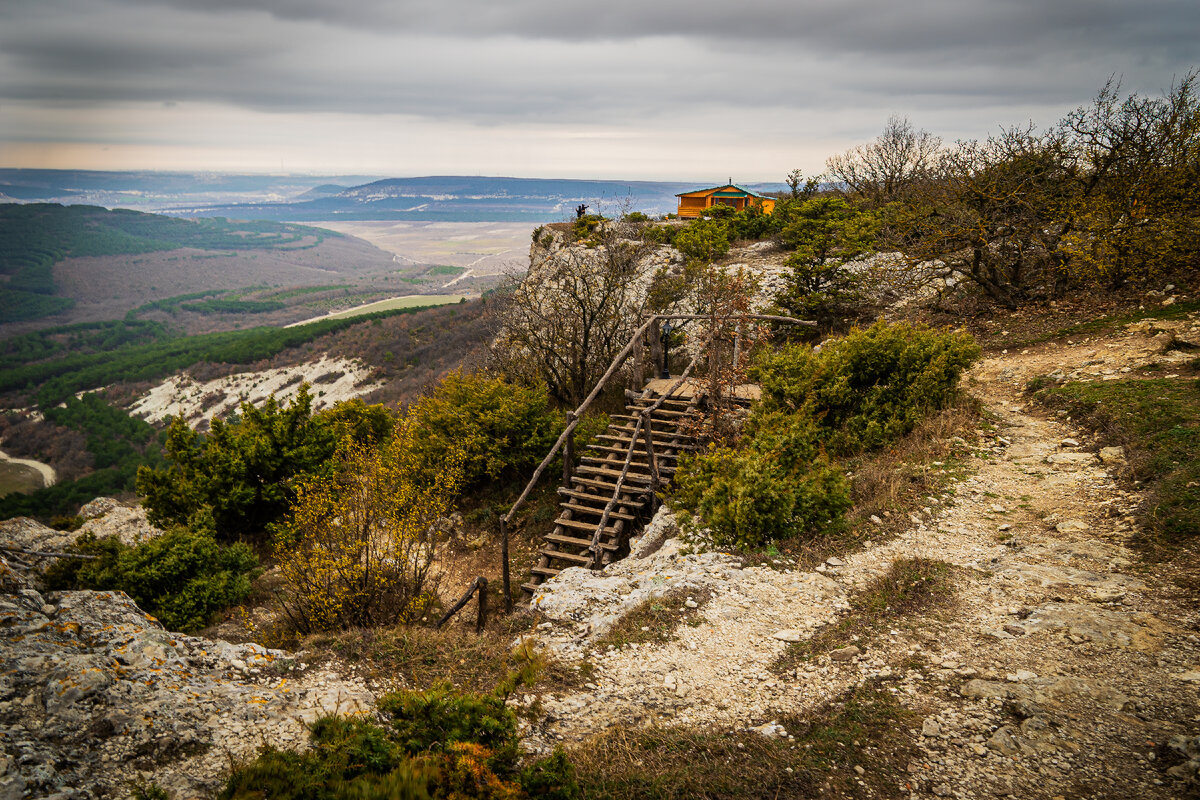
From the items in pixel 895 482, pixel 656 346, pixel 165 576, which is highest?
pixel 656 346

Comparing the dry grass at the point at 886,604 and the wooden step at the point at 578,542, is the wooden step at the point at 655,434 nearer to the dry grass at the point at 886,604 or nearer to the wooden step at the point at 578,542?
the wooden step at the point at 578,542

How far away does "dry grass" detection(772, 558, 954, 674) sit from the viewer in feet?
19.1

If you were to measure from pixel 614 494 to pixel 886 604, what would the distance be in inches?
219

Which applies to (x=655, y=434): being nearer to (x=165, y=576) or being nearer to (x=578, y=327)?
(x=578, y=327)

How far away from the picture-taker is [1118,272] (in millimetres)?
13562

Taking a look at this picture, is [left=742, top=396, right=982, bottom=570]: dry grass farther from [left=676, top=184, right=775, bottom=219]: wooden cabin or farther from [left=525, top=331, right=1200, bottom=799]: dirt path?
[left=676, top=184, right=775, bottom=219]: wooden cabin

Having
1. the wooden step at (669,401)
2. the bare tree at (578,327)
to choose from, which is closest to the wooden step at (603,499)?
the wooden step at (669,401)

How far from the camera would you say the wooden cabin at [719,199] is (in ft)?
144

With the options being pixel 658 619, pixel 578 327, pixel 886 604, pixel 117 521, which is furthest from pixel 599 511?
pixel 117 521

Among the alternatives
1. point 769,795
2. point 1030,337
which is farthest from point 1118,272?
point 769,795

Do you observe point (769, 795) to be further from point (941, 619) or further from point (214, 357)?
point (214, 357)

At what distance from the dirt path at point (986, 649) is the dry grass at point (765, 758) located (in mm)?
169

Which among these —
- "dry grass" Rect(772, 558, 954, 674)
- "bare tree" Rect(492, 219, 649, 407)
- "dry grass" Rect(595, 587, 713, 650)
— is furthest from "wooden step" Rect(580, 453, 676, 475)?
"bare tree" Rect(492, 219, 649, 407)

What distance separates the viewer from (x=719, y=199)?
4406cm
